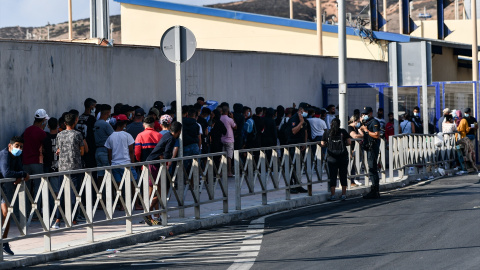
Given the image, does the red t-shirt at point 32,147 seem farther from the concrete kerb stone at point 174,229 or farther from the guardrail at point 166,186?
the concrete kerb stone at point 174,229

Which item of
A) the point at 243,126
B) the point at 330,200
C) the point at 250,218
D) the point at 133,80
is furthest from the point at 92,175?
the point at 243,126

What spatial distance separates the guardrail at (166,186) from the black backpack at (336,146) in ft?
0.89

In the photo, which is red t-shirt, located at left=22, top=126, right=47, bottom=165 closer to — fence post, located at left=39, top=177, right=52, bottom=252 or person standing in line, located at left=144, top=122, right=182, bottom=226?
person standing in line, located at left=144, top=122, right=182, bottom=226

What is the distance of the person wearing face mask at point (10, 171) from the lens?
10.7 m

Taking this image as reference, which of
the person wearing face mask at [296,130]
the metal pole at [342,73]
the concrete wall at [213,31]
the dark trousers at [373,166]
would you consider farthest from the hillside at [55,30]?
the dark trousers at [373,166]

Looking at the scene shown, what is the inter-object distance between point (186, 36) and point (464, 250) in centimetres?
602

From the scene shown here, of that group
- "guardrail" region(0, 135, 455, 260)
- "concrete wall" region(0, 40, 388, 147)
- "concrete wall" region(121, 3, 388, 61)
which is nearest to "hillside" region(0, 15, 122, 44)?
"concrete wall" region(121, 3, 388, 61)

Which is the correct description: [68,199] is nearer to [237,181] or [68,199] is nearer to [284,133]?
[237,181]

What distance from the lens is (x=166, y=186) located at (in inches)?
534

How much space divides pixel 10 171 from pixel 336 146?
7929mm

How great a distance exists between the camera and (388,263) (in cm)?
973

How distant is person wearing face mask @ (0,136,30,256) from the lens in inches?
420

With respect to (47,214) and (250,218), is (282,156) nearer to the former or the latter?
(250,218)

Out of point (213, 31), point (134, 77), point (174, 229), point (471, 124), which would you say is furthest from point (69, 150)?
point (213, 31)
